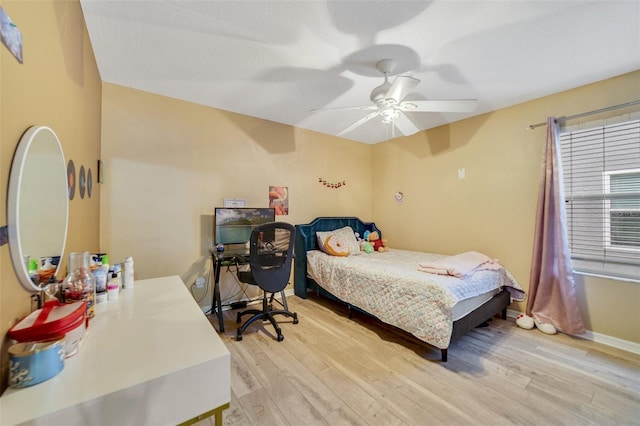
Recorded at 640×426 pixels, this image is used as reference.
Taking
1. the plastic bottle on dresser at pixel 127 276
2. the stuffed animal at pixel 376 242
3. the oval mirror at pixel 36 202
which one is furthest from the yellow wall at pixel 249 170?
the stuffed animal at pixel 376 242

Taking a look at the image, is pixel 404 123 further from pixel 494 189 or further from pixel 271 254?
pixel 271 254

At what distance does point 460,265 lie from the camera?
2.40 metres

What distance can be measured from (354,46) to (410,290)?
1.98 meters

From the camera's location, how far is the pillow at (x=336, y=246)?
3.24 meters

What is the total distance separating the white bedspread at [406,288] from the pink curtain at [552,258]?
209 mm

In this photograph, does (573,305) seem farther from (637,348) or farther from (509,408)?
(509,408)

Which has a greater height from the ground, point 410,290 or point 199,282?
point 410,290

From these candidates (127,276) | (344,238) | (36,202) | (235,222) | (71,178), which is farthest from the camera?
(344,238)

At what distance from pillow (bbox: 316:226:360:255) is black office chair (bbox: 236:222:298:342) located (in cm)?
92

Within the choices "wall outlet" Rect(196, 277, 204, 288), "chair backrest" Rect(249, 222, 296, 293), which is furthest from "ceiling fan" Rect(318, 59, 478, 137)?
"wall outlet" Rect(196, 277, 204, 288)

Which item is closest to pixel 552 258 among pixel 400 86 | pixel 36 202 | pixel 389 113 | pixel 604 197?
pixel 604 197

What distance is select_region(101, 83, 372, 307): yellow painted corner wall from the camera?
250 cm

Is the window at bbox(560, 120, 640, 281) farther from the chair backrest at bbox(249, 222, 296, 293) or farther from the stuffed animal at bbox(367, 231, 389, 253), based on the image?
the chair backrest at bbox(249, 222, 296, 293)

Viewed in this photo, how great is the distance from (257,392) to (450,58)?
9.40 ft
